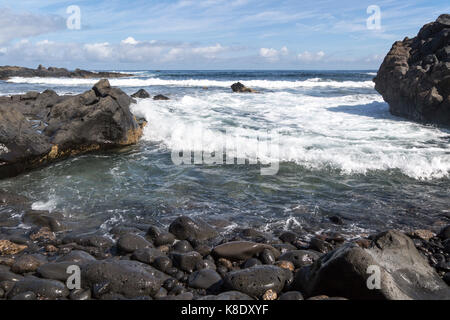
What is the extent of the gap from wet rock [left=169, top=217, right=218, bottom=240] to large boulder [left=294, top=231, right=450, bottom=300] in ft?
4.93

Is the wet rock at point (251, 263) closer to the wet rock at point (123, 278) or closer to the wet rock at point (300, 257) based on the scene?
the wet rock at point (300, 257)

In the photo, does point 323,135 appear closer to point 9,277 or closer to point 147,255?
point 147,255

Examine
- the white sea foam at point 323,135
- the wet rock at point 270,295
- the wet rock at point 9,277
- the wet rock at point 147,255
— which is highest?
the white sea foam at point 323,135

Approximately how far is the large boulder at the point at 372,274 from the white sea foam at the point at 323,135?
13.0ft

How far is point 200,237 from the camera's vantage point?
15.0 feet

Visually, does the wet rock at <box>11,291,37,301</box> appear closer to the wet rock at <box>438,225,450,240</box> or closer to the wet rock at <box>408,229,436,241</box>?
the wet rock at <box>408,229,436,241</box>

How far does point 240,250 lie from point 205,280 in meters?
0.66

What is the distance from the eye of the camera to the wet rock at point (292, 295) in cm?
311

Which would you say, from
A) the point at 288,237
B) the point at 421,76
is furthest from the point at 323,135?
the point at 288,237

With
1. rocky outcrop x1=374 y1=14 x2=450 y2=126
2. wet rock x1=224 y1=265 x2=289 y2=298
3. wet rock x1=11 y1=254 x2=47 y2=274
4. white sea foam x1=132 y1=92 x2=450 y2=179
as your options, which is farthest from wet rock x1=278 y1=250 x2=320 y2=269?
rocky outcrop x1=374 y1=14 x2=450 y2=126

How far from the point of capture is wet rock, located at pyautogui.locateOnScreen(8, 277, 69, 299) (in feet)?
10.3

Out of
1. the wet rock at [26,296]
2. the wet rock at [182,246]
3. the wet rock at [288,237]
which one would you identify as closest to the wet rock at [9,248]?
the wet rock at [26,296]

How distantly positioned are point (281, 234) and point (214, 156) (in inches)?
164
